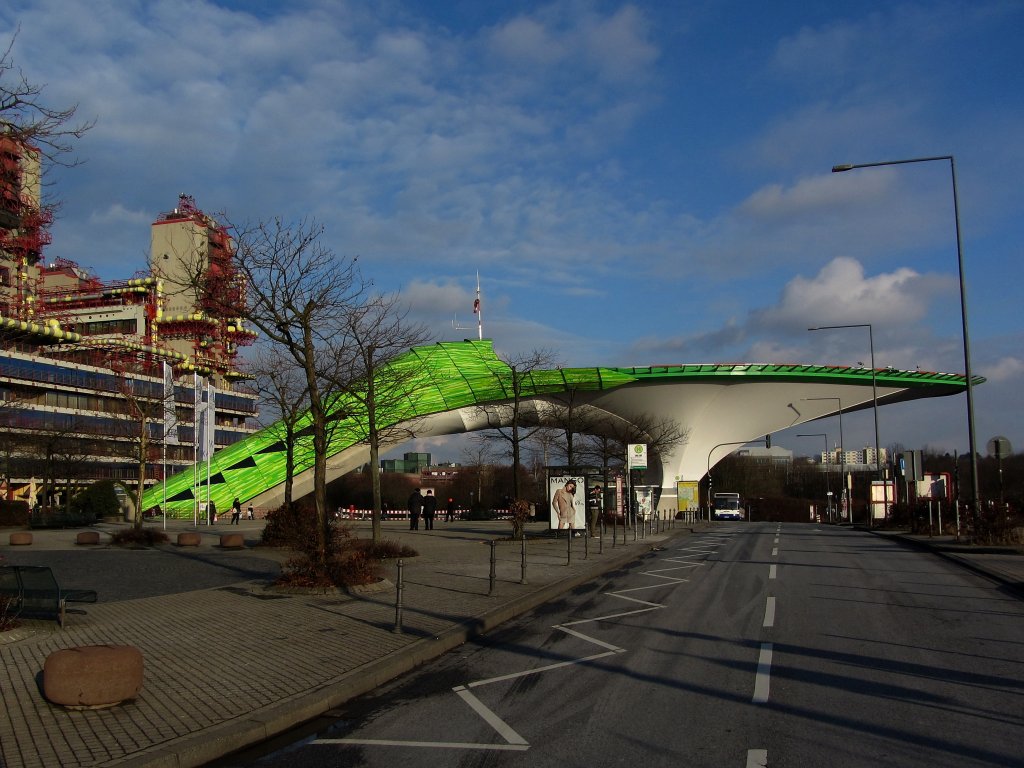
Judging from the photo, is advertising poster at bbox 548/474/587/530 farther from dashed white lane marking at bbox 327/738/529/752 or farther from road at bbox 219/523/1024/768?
dashed white lane marking at bbox 327/738/529/752

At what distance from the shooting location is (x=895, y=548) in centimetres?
2734

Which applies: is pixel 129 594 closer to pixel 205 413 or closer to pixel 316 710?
pixel 316 710

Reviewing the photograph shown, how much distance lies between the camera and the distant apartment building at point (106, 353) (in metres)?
15.5

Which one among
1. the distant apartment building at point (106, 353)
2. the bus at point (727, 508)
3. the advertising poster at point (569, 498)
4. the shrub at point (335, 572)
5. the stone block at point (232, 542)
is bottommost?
the bus at point (727, 508)

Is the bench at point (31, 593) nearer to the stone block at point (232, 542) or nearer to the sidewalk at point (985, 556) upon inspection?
the stone block at point (232, 542)

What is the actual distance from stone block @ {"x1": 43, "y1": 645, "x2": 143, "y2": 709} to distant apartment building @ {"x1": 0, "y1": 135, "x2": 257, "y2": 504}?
595cm

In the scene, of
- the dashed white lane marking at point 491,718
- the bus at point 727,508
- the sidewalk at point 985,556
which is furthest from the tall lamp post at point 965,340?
the bus at point 727,508

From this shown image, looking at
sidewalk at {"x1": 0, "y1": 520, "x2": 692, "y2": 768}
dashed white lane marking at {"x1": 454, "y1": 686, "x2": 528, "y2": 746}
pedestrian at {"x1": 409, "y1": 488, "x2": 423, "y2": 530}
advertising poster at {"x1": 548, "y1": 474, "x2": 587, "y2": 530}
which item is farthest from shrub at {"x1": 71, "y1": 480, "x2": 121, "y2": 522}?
dashed white lane marking at {"x1": 454, "y1": 686, "x2": 528, "y2": 746}

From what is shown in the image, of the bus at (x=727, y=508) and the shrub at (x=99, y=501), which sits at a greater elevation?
the shrub at (x=99, y=501)

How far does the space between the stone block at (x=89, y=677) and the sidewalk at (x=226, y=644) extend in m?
0.11

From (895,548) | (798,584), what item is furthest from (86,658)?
(895,548)

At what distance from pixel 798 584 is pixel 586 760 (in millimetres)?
11699

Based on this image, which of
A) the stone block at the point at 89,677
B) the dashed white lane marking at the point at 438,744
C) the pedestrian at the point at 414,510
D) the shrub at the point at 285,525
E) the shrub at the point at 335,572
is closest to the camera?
the dashed white lane marking at the point at 438,744

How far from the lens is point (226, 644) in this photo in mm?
9922
